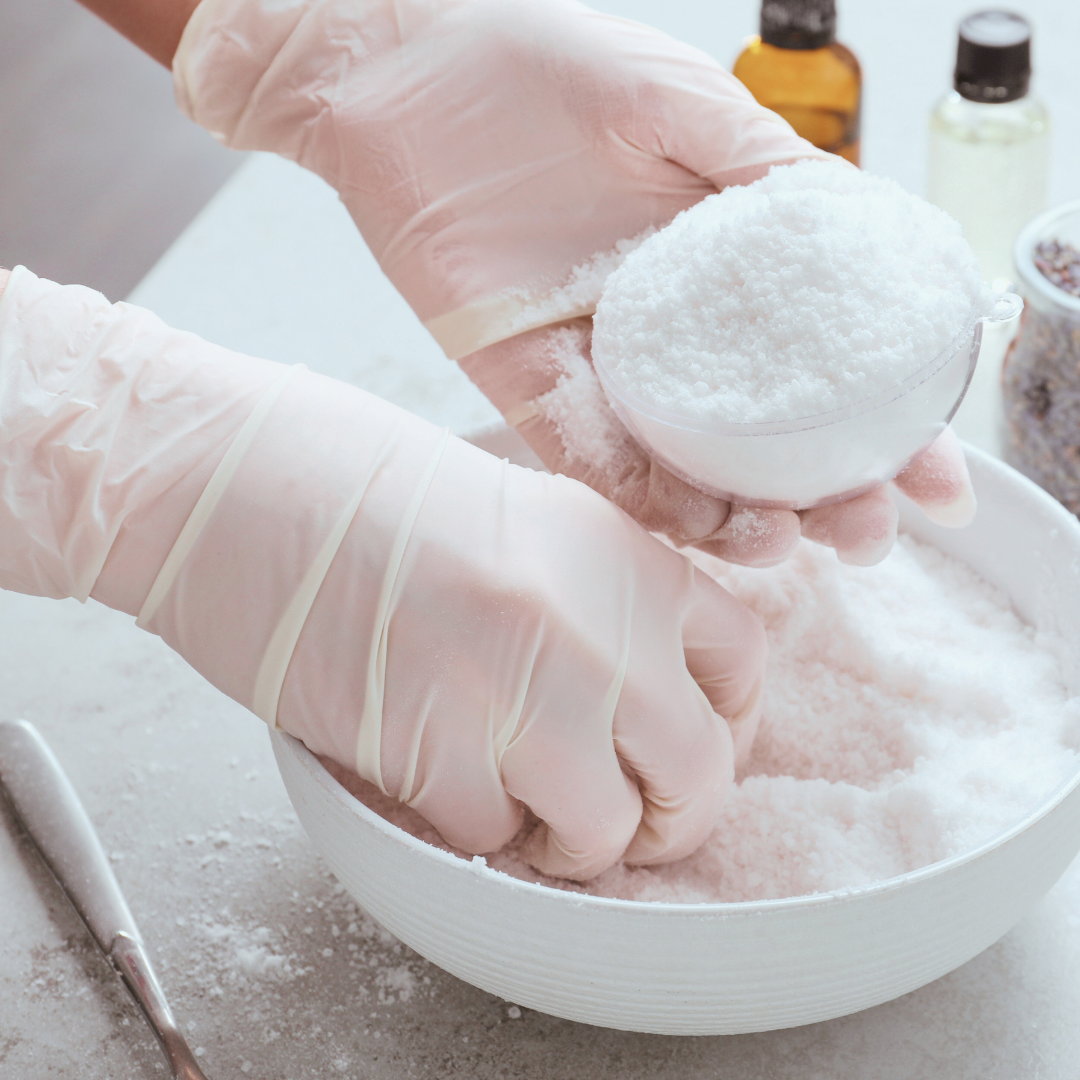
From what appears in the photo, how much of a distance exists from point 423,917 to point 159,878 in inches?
10.6

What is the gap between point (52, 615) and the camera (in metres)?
0.96

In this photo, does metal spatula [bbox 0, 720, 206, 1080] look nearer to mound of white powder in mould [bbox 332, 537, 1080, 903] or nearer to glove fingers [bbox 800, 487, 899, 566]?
mound of white powder in mould [bbox 332, 537, 1080, 903]

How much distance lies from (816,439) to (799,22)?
692 mm

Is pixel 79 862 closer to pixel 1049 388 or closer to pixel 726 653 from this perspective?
pixel 726 653

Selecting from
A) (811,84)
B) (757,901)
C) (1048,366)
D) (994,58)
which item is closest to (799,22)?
(811,84)

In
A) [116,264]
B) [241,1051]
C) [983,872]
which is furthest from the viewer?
[116,264]

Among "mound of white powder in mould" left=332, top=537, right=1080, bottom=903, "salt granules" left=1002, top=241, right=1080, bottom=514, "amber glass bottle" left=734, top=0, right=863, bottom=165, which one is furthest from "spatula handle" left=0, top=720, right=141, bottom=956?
"amber glass bottle" left=734, top=0, right=863, bottom=165

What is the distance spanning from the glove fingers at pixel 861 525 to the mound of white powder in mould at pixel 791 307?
0.33ft

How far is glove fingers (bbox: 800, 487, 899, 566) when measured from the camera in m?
0.64

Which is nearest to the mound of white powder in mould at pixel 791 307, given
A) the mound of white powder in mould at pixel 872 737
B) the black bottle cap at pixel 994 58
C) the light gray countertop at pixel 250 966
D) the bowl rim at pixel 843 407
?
the bowl rim at pixel 843 407

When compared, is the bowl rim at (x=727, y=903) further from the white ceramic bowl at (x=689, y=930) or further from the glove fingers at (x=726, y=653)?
the glove fingers at (x=726, y=653)

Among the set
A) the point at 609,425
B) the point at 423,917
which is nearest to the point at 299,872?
the point at 423,917

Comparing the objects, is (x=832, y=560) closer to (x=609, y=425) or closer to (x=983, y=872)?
(x=609, y=425)

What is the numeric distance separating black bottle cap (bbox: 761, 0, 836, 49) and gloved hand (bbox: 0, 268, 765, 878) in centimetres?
67
